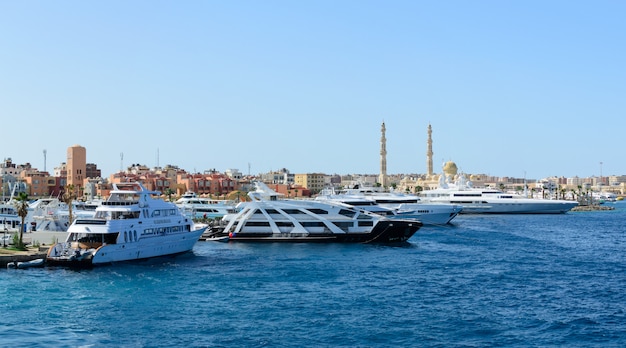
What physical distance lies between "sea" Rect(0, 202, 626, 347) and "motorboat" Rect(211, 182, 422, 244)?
642 cm

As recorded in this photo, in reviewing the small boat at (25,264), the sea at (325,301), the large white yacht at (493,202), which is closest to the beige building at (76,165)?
the large white yacht at (493,202)

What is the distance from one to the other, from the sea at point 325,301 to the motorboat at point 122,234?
1.33m

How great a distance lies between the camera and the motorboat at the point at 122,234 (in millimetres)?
48188

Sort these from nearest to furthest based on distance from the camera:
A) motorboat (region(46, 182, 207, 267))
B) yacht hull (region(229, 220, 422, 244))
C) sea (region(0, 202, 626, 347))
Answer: sea (region(0, 202, 626, 347)) < motorboat (region(46, 182, 207, 267)) < yacht hull (region(229, 220, 422, 244))

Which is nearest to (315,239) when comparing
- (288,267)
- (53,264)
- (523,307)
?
(288,267)

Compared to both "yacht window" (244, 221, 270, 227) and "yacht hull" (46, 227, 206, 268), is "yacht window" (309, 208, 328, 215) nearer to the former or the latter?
"yacht window" (244, 221, 270, 227)

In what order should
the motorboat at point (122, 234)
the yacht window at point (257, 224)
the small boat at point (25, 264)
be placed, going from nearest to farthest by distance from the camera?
1. the small boat at point (25, 264)
2. the motorboat at point (122, 234)
3. the yacht window at point (257, 224)

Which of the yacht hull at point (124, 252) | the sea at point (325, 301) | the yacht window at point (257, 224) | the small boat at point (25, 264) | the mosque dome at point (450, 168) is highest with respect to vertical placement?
the mosque dome at point (450, 168)

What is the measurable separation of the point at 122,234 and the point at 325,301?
759 inches

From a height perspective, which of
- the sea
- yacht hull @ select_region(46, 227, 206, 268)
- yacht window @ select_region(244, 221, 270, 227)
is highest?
yacht window @ select_region(244, 221, 270, 227)

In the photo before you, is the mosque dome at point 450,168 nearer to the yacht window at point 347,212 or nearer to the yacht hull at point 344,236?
the yacht hull at point 344,236

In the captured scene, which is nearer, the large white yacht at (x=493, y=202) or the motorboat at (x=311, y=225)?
the motorboat at (x=311, y=225)

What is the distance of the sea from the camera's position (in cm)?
3033

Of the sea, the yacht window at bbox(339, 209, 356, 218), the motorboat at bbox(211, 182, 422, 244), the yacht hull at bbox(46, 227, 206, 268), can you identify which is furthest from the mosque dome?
the yacht hull at bbox(46, 227, 206, 268)
